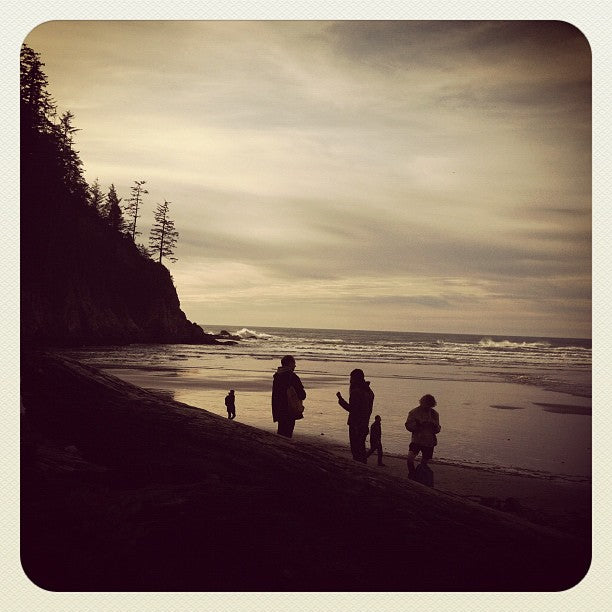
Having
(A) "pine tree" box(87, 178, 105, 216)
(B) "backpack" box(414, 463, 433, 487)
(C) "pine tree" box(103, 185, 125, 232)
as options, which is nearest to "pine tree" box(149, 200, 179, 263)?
(C) "pine tree" box(103, 185, 125, 232)

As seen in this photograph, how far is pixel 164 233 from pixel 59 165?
1.24 metres

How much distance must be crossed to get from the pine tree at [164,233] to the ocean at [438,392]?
4.77 ft

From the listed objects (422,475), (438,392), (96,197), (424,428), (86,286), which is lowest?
(438,392)

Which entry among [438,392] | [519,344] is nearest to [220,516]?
[519,344]

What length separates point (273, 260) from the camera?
6.27 metres

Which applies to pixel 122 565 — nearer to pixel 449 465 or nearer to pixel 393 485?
pixel 393 485

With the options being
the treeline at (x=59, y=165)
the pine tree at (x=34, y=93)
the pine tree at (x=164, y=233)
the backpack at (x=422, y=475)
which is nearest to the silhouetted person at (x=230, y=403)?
the treeline at (x=59, y=165)

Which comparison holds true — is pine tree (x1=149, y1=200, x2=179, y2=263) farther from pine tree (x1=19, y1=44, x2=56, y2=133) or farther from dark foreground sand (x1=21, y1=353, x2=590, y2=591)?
dark foreground sand (x1=21, y1=353, x2=590, y2=591)

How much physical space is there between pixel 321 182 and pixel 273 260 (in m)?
1.06

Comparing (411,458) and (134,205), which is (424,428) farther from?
(134,205)

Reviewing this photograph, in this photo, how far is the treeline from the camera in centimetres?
527

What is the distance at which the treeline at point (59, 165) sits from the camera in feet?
17.3

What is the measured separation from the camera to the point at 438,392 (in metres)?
13.5

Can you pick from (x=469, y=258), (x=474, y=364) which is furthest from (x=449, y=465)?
(x=474, y=364)
